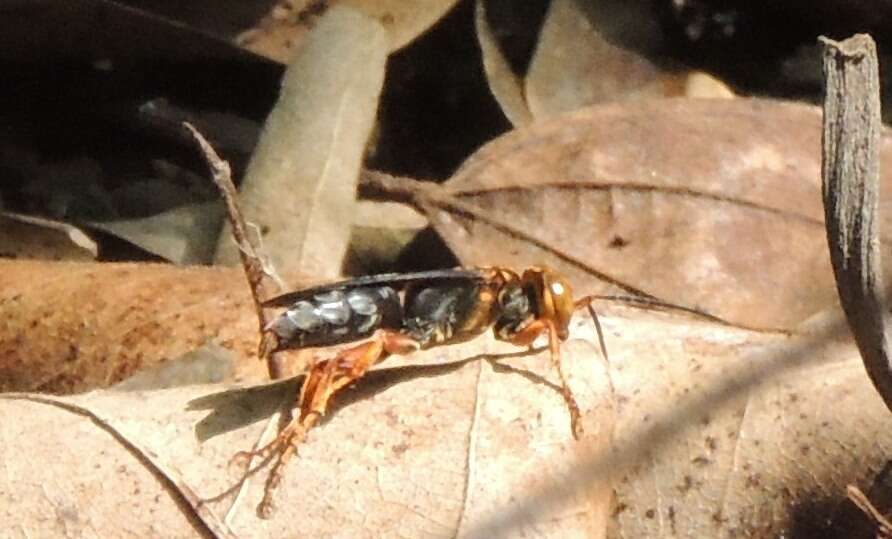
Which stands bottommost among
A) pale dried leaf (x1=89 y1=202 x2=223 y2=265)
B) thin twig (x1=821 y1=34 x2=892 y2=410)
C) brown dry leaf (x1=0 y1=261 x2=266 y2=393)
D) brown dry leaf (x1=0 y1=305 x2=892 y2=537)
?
pale dried leaf (x1=89 y1=202 x2=223 y2=265)

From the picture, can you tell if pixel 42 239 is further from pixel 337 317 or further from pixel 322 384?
pixel 322 384

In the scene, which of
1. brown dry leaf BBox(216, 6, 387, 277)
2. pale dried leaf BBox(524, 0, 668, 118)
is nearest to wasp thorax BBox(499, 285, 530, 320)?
brown dry leaf BBox(216, 6, 387, 277)

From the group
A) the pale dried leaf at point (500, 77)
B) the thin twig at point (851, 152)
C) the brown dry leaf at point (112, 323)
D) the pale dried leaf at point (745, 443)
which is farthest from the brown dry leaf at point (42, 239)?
the thin twig at point (851, 152)

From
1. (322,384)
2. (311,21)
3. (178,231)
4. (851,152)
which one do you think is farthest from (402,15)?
(851,152)

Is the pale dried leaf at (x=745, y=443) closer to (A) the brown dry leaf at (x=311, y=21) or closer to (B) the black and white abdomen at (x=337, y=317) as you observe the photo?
(B) the black and white abdomen at (x=337, y=317)

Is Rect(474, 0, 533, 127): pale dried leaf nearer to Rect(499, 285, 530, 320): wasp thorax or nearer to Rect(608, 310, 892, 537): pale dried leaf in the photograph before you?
Rect(499, 285, 530, 320): wasp thorax

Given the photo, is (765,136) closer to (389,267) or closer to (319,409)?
(389,267)

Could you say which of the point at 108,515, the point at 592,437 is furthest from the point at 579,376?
the point at 108,515
